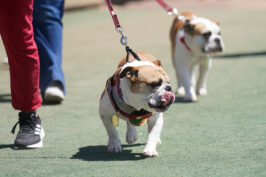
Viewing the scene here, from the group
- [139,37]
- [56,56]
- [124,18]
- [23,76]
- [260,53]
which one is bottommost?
[124,18]

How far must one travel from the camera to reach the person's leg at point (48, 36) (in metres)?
6.35

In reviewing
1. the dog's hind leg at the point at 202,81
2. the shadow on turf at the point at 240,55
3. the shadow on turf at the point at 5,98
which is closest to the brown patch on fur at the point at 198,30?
the dog's hind leg at the point at 202,81

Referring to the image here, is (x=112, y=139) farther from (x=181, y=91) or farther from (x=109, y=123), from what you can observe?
(x=181, y=91)

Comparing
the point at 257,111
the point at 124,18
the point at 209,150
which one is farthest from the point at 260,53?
the point at 124,18

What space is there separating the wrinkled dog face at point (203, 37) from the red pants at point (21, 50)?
8.27 ft

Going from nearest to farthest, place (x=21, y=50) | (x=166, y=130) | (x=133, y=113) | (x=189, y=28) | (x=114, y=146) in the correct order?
1. (x=133, y=113)
2. (x=114, y=146)
3. (x=21, y=50)
4. (x=166, y=130)
5. (x=189, y=28)

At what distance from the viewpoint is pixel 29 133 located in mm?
4488

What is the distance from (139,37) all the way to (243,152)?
8439mm

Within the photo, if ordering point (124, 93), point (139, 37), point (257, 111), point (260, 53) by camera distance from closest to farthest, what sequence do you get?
point (124, 93) → point (257, 111) → point (260, 53) → point (139, 37)

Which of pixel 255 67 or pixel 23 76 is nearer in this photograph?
pixel 23 76

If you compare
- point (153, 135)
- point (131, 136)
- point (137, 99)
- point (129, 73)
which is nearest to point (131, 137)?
point (131, 136)

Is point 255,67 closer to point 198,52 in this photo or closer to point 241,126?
point 198,52

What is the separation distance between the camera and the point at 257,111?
5.52 m

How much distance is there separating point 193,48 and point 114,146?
2.63 metres
